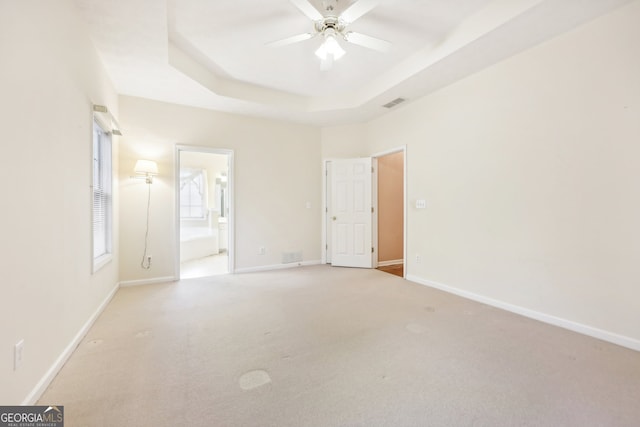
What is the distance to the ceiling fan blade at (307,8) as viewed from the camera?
7.24 feet

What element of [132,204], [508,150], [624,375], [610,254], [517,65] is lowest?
[624,375]

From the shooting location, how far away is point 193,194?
7.26m

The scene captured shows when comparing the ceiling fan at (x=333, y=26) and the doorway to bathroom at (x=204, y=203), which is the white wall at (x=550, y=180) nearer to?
the ceiling fan at (x=333, y=26)

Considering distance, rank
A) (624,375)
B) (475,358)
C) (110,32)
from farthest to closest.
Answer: (110,32) → (475,358) → (624,375)

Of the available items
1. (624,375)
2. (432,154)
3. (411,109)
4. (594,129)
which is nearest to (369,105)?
(411,109)

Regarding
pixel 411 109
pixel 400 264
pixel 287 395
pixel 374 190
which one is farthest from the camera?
pixel 400 264

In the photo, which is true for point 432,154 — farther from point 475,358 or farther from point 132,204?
point 132,204

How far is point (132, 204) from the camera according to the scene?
4012 mm

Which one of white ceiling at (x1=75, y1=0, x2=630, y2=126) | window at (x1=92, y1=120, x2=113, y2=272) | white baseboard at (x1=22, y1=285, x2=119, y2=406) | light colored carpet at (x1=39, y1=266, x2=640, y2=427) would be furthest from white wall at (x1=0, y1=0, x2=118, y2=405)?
window at (x1=92, y1=120, x2=113, y2=272)

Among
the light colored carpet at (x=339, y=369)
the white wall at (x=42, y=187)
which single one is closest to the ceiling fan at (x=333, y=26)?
the white wall at (x=42, y=187)

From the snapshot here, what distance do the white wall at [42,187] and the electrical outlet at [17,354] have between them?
3 cm

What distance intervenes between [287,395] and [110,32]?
11.6 ft

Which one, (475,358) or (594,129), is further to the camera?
(594,129)

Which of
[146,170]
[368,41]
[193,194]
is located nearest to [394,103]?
[368,41]
